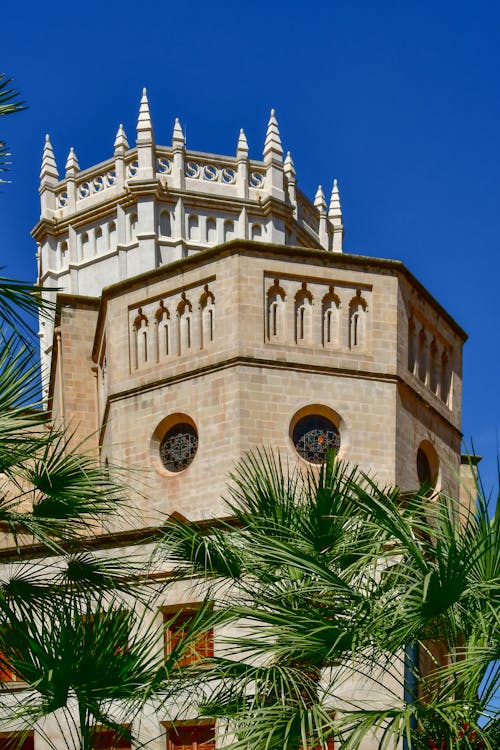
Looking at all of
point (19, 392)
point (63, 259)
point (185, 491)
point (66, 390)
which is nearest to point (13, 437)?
point (19, 392)

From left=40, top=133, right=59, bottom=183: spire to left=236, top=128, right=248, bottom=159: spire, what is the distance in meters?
6.05

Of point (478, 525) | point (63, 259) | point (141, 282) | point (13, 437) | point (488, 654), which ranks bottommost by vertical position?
point (488, 654)

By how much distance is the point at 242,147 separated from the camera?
34.2 meters

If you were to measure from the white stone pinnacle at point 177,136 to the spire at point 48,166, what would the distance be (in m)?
4.68

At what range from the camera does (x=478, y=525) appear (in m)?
8.38

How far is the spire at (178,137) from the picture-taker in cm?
3338

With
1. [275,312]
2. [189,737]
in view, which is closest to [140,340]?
[275,312]

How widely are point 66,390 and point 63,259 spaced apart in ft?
45.3

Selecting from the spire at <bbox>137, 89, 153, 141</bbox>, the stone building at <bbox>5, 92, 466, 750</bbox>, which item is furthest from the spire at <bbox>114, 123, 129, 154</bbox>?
the stone building at <bbox>5, 92, 466, 750</bbox>

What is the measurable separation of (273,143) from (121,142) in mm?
4415

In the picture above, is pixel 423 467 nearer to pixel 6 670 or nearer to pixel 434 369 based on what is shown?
pixel 434 369

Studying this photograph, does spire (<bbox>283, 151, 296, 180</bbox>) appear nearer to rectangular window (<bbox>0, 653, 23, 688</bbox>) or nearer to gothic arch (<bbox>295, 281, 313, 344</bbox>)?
gothic arch (<bbox>295, 281, 313, 344</bbox>)

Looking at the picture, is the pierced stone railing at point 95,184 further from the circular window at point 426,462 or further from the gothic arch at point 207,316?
the circular window at point 426,462

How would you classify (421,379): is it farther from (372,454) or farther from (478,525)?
(478,525)
